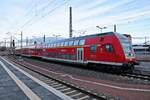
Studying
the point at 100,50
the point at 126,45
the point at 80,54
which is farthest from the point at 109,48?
the point at 80,54

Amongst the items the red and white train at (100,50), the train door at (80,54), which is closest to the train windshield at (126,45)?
the red and white train at (100,50)

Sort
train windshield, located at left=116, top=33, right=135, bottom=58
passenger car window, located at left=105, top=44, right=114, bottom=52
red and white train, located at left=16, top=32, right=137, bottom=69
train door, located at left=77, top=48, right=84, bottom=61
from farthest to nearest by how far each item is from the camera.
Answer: train door, located at left=77, top=48, right=84, bottom=61, passenger car window, located at left=105, top=44, right=114, bottom=52, train windshield, located at left=116, top=33, right=135, bottom=58, red and white train, located at left=16, top=32, right=137, bottom=69

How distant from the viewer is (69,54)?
33812 millimetres

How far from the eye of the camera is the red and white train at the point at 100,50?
76.8ft

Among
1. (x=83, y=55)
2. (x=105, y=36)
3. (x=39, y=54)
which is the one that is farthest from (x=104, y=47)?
(x=39, y=54)

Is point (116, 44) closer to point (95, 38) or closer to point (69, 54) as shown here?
point (95, 38)

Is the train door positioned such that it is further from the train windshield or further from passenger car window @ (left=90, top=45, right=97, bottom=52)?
the train windshield

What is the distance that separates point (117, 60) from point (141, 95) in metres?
11.0

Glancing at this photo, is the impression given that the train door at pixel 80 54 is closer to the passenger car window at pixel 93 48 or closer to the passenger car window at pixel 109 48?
the passenger car window at pixel 93 48

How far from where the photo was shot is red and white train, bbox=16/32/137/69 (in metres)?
23.4

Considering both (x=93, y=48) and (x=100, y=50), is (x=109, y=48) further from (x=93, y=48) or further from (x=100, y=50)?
(x=93, y=48)

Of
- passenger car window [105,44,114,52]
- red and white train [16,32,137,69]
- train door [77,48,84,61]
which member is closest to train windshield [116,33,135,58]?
red and white train [16,32,137,69]

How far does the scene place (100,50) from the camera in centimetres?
2591

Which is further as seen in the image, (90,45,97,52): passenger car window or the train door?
the train door
